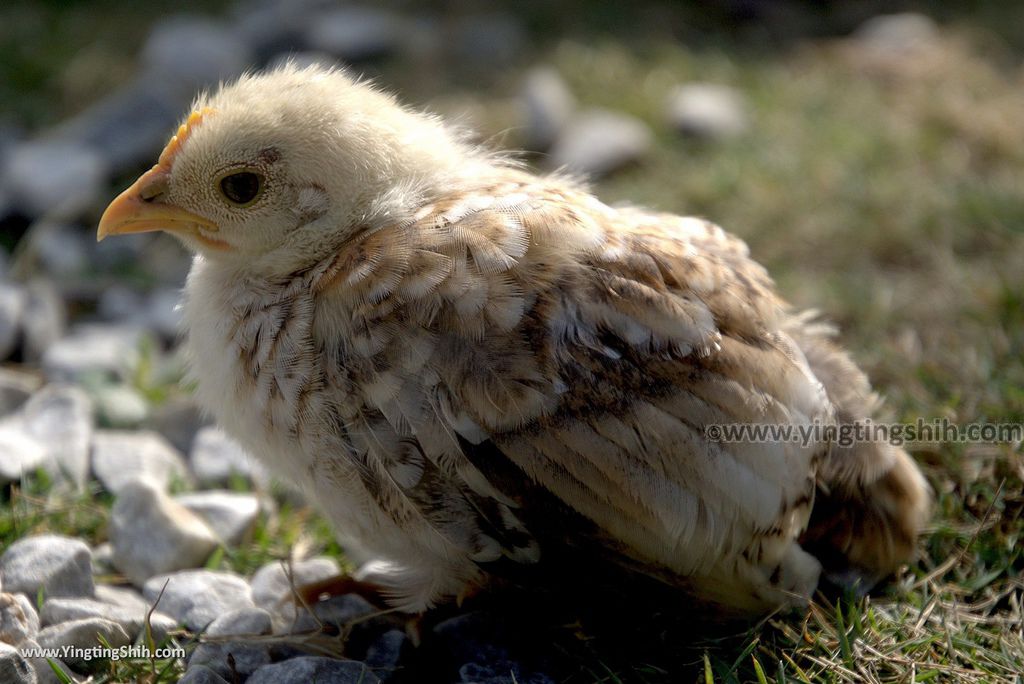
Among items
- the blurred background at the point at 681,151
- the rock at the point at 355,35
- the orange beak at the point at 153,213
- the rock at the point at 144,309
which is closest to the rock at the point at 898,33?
the blurred background at the point at 681,151

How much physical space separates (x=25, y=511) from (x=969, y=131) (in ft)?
14.0

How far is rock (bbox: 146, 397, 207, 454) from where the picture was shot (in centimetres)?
346

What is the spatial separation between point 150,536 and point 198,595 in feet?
0.86

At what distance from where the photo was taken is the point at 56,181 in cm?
474

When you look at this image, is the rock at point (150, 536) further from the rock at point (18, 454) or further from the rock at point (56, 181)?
the rock at point (56, 181)

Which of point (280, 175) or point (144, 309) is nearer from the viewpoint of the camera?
point (280, 175)

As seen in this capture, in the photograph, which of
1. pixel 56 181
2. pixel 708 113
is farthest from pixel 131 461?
pixel 708 113

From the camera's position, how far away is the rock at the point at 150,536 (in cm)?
274

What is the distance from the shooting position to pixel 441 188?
2523 mm

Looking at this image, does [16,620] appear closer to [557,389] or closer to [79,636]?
[79,636]

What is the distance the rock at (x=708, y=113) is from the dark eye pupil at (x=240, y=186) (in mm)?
3095

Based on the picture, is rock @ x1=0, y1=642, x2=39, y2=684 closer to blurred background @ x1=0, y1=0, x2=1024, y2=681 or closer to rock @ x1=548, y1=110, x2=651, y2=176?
blurred background @ x1=0, y1=0, x2=1024, y2=681

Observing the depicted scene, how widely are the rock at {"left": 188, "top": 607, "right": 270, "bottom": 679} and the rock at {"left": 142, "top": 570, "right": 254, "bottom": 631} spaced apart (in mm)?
57

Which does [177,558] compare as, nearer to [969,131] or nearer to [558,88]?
[558,88]
